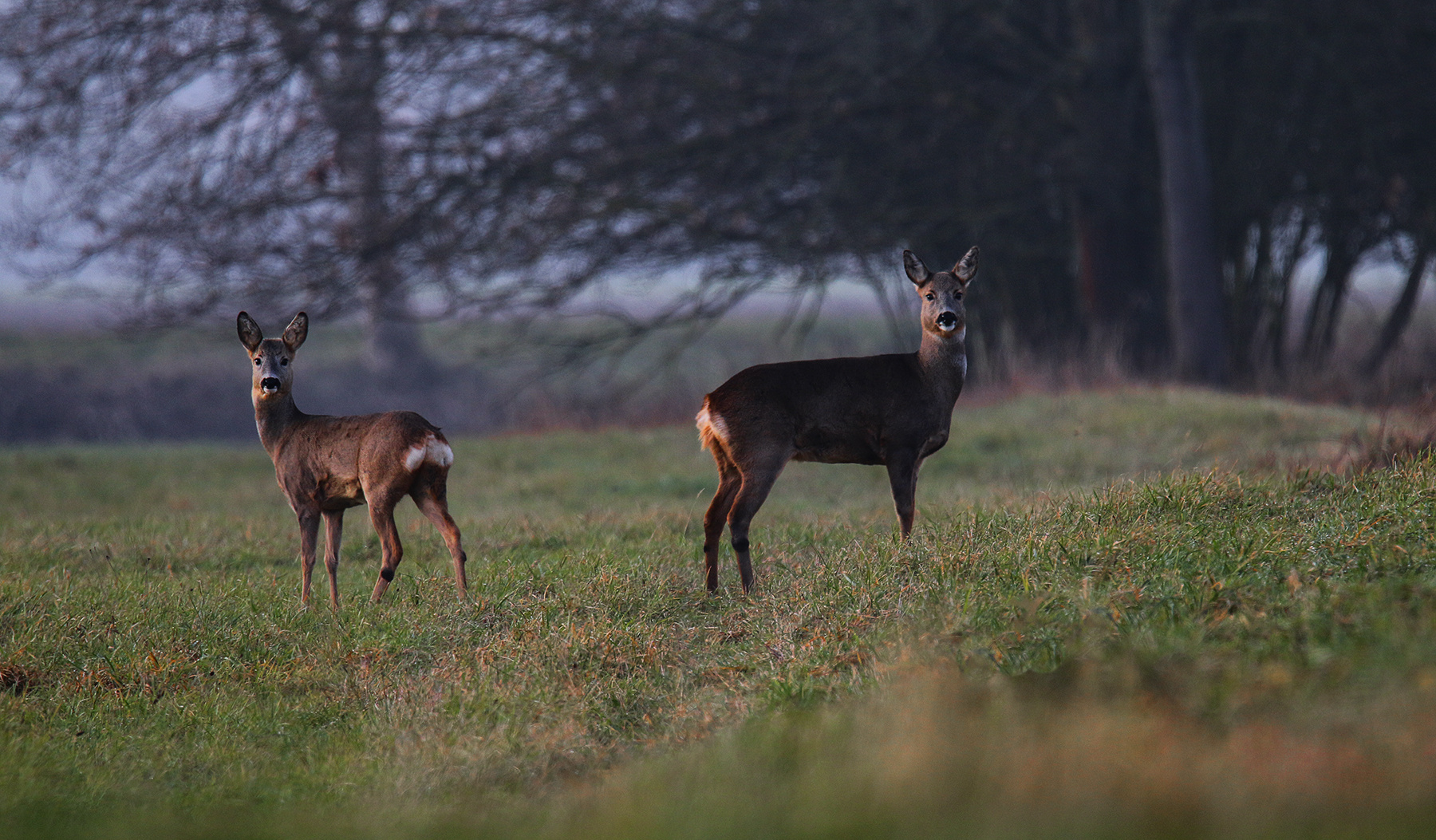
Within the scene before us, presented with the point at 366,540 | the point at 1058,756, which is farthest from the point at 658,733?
the point at 366,540

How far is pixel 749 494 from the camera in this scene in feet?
21.8

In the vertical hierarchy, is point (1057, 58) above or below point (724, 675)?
above

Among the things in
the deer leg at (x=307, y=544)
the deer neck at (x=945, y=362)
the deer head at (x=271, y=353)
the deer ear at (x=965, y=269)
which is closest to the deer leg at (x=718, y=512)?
the deer neck at (x=945, y=362)

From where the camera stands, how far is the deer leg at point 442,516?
22.2 feet

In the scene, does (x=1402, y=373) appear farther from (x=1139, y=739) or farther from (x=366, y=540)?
(x=1139, y=739)

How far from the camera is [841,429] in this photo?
6844mm

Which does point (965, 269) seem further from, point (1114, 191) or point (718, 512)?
point (1114, 191)

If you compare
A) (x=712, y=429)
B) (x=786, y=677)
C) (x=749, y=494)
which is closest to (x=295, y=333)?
(x=712, y=429)

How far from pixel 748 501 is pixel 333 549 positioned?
7.42ft

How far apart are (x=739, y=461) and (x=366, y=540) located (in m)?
3.73

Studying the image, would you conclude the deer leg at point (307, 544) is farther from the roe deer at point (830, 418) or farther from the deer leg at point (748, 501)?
the deer leg at point (748, 501)

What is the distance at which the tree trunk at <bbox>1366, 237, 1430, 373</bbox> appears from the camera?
17844 millimetres

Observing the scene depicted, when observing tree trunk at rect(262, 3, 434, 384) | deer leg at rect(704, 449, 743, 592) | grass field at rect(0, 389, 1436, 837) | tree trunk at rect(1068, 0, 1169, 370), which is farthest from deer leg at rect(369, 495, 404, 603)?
tree trunk at rect(1068, 0, 1169, 370)

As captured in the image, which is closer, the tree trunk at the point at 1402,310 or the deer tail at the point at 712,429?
the deer tail at the point at 712,429
